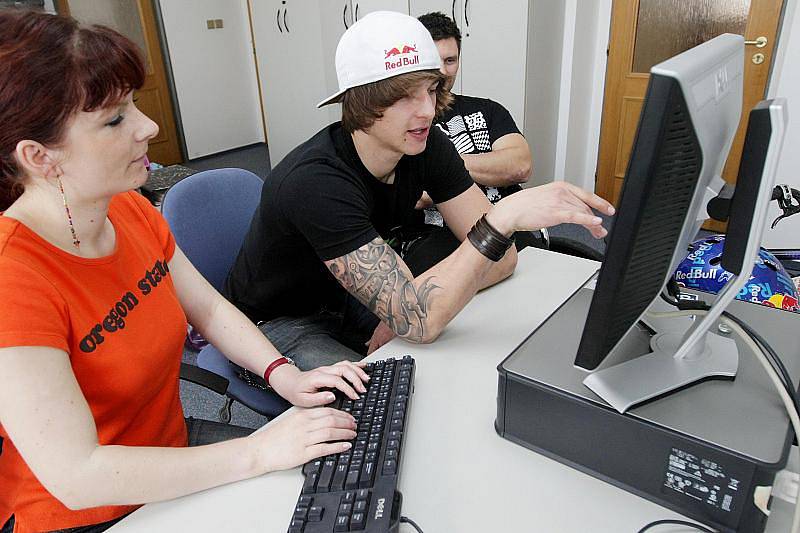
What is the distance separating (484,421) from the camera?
0.90 meters

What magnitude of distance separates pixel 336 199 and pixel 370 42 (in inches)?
13.5

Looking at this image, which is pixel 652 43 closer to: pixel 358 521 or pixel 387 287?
pixel 387 287

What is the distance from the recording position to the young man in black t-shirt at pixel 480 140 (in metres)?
2.15

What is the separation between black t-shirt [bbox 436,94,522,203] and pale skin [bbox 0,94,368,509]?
1480 millimetres

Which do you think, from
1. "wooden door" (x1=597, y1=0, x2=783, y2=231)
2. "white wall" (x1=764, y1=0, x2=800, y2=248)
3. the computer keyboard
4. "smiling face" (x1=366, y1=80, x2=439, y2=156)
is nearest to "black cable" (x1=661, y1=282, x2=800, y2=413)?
the computer keyboard

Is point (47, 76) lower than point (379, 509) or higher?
higher

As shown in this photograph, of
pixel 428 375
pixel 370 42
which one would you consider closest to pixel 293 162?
pixel 370 42

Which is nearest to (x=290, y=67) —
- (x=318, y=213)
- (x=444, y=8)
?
(x=444, y=8)

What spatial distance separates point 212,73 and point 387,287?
4724 millimetres

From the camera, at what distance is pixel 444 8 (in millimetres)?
3357

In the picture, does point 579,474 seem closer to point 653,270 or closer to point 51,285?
point 653,270

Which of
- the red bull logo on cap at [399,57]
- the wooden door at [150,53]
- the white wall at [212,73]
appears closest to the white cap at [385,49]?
the red bull logo on cap at [399,57]

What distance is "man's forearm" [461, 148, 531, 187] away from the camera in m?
2.15

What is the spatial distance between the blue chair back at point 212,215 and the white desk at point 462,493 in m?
0.81
